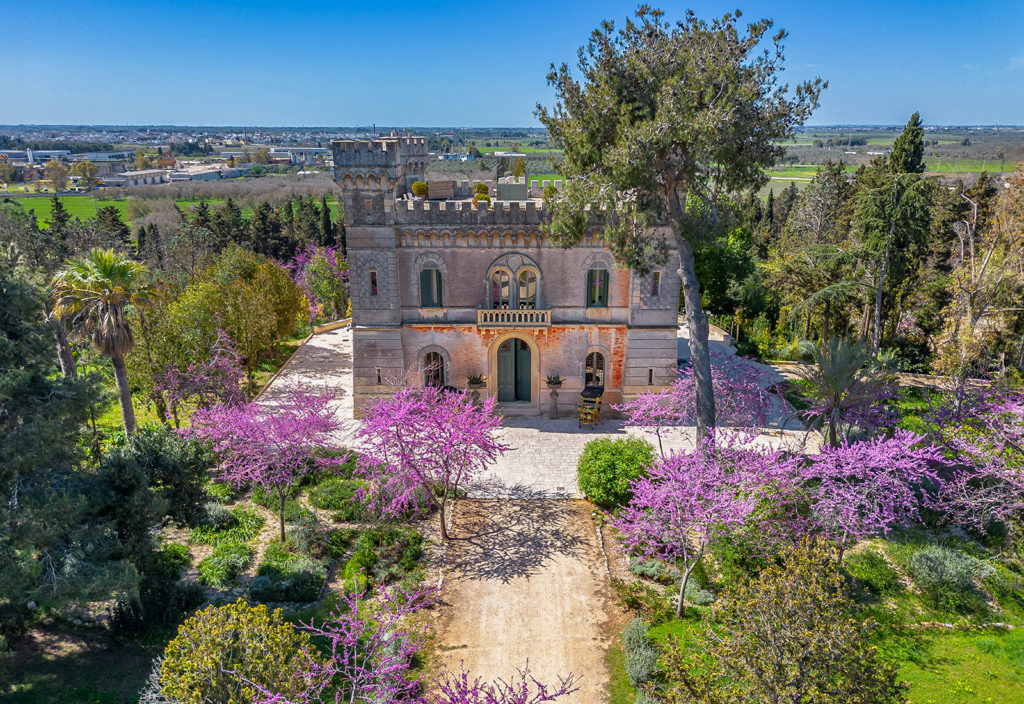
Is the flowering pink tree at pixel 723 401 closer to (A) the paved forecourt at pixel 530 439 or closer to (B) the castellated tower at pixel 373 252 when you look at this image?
(A) the paved forecourt at pixel 530 439

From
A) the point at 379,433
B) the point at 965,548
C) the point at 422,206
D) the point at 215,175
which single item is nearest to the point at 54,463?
the point at 379,433

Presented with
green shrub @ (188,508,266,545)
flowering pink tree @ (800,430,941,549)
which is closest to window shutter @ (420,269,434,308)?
green shrub @ (188,508,266,545)

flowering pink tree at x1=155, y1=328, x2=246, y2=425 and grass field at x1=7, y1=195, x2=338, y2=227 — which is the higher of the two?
grass field at x1=7, y1=195, x2=338, y2=227

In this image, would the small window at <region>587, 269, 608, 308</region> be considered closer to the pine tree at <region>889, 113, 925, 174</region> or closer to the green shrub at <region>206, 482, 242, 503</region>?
the green shrub at <region>206, 482, 242, 503</region>

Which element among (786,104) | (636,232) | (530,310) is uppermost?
(786,104)

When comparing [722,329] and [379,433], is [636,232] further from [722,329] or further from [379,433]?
[722,329]

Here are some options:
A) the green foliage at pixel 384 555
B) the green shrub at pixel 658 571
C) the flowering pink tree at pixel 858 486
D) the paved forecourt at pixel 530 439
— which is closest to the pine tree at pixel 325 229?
the paved forecourt at pixel 530 439

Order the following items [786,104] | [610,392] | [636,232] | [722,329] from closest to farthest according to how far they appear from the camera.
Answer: [786,104], [636,232], [610,392], [722,329]
